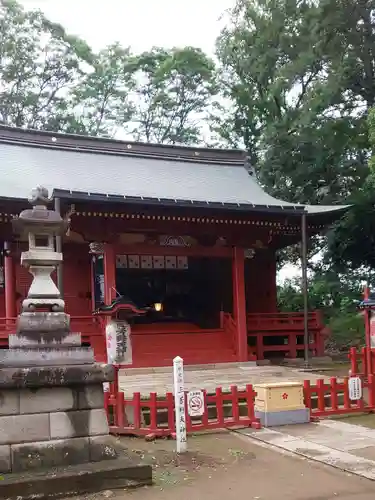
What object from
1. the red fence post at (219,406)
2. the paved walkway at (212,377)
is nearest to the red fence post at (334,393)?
the red fence post at (219,406)

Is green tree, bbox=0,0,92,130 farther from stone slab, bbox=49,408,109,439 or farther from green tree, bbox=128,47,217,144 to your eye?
stone slab, bbox=49,408,109,439

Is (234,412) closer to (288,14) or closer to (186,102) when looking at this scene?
(288,14)

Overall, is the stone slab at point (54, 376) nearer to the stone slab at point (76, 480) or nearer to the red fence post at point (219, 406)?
the stone slab at point (76, 480)

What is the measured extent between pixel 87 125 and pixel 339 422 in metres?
30.2

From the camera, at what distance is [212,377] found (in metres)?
13.3

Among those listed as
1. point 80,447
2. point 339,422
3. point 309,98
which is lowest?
point 339,422

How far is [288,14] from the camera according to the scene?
23.8 m

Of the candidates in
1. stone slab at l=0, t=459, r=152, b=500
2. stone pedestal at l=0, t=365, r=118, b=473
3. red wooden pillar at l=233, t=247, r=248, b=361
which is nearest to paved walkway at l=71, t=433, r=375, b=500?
stone slab at l=0, t=459, r=152, b=500

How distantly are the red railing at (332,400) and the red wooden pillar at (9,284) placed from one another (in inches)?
355

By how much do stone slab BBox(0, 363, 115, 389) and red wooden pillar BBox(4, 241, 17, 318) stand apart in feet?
33.3

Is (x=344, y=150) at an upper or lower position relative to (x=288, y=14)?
lower

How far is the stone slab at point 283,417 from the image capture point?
8.73m

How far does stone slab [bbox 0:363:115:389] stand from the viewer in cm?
568

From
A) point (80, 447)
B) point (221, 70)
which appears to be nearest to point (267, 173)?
point (221, 70)
